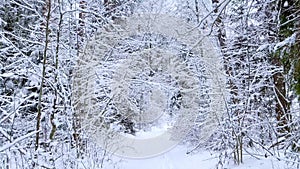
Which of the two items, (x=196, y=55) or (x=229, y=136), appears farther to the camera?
(x=196, y=55)

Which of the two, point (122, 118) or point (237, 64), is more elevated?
point (237, 64)

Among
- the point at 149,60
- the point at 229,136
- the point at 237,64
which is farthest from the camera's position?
the point at 149,60

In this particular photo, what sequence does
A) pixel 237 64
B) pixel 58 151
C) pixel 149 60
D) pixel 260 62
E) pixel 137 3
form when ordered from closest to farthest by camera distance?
pixel 58 151, pixel 260 62, pixel 237 64, pixel 149 60, pixel 137 3

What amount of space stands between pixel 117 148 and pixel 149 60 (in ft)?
6.67

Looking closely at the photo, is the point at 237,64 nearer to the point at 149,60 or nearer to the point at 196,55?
the point at 196,55

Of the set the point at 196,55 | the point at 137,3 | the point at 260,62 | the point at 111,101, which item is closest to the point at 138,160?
the point at 111,101

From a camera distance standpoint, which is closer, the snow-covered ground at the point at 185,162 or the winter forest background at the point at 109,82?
the winter forest background at the point at 109,82

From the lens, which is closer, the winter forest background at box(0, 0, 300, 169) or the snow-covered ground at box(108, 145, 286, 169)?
the winter forest background at box(0, 0, 300, 169)

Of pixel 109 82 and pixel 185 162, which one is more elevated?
pixel 109 82

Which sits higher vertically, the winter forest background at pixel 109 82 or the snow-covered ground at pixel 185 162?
the winter forest background at pixel 109 82

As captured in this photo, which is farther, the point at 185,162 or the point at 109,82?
the point at 185,162

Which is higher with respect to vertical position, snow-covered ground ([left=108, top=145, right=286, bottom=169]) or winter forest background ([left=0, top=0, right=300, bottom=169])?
winter forest background ([left=0, top=0, right=300, bottom=169])

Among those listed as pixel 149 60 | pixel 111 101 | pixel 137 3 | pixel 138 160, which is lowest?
pixel 138 160

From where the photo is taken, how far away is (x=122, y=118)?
23.6ft
